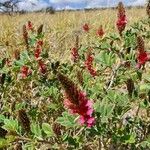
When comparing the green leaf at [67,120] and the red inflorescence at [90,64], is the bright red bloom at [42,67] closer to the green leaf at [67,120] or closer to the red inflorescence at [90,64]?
the red inflorescence at [90,64]

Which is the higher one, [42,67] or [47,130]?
Answer: [42,67]

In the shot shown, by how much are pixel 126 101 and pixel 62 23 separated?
7605 millimetres

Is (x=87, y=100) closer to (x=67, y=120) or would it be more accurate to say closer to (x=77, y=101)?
(x=77, y=101)

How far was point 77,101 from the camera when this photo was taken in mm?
1642

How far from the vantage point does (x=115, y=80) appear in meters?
2.69

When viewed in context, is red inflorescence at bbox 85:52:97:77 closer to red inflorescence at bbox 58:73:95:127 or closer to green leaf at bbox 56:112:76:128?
green leaf at bbox 56:112:76:128

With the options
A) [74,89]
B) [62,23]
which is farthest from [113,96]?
[62,23]

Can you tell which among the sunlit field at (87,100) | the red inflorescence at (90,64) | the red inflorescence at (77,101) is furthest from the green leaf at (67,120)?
the red inflorescence at (90,64)

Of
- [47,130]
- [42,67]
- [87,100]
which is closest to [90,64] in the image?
[42,67]

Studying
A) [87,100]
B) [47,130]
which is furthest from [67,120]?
[87,100]

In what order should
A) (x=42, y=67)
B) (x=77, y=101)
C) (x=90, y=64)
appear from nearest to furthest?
(x=77, y=101), (x=90, y=64), (x=42, y=67)

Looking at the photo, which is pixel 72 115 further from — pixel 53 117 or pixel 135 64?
pixel 53 117

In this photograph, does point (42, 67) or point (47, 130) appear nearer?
point (47, 130)

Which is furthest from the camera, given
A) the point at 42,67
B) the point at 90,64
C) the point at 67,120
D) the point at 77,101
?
the point at 42,67
